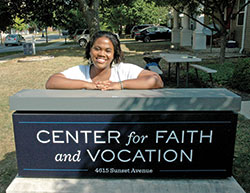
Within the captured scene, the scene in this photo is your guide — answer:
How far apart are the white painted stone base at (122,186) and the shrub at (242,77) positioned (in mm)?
5176

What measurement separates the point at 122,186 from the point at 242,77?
18.7 feet

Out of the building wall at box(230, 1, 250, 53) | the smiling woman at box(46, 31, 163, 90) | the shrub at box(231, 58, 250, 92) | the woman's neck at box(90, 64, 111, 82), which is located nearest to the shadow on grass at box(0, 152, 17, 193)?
the smiling woman at box(46, 31, 163, 90)

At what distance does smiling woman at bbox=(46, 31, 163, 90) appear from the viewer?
2205mm

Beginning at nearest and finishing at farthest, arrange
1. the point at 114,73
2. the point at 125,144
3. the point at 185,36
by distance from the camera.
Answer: the point at 125,144 → the point at 114,73 → the point at 185,36

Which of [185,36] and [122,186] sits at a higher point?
[185,36]

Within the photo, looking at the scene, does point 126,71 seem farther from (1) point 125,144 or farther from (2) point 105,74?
(1) point 125,144

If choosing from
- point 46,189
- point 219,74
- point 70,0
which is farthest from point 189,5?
point 46,189

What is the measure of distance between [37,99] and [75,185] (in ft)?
2.23

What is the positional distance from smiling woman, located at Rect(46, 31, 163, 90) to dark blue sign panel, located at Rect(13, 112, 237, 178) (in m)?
0.34

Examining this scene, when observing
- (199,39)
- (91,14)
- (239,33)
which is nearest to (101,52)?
(91,14)

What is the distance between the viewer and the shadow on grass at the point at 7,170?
3.24m

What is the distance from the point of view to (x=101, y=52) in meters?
2.37

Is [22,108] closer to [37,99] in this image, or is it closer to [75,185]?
[37,99]

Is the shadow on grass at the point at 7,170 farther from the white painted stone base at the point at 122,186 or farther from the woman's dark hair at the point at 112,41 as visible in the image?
the woman's dark hair at the point at 112,41
